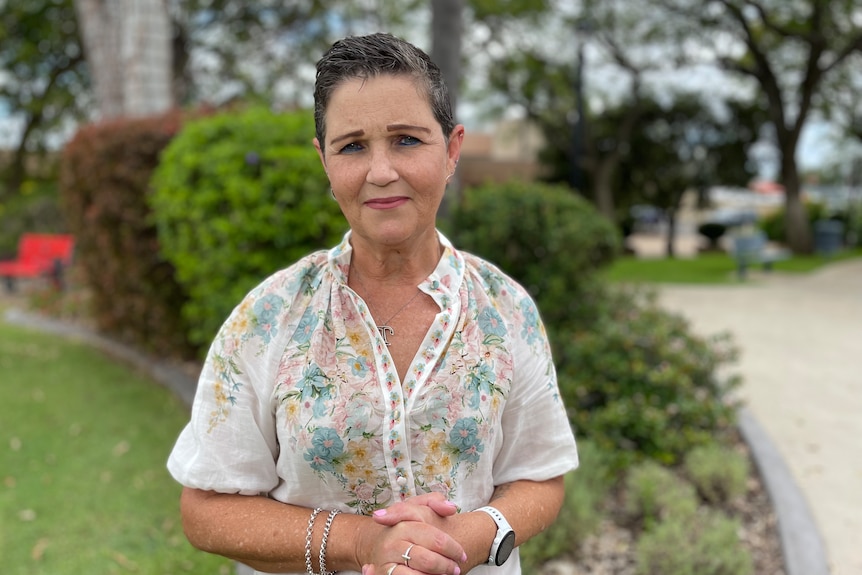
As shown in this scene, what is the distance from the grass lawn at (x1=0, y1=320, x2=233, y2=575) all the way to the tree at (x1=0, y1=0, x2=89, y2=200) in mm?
12456

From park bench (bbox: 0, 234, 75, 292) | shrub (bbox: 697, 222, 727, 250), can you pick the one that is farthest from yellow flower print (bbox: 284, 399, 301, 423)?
shrub (bbox: 697, 222, 727, 250)

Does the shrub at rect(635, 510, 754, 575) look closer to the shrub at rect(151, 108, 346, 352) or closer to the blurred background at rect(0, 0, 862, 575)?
the blurred background at rect(0, 0, 862, 575)

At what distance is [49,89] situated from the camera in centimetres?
1767

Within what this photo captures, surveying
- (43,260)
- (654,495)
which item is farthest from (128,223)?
(43,260)

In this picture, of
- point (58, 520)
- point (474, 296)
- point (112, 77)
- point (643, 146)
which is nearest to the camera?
point (474, 296)

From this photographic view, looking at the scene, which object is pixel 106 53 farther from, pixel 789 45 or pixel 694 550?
pixel 789 45

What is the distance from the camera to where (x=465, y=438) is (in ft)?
5.03

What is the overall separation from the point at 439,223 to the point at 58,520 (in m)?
2.79

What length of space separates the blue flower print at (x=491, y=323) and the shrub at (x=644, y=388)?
110 inches

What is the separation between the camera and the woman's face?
1.43m

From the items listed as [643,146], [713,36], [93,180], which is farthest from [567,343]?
[643,146]

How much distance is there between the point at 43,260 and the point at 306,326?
38.8 ft

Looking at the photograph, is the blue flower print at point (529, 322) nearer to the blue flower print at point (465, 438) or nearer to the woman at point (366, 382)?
the woman at point (366, 382)

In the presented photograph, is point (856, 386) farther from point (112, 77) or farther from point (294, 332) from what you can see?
point (112, 77)
